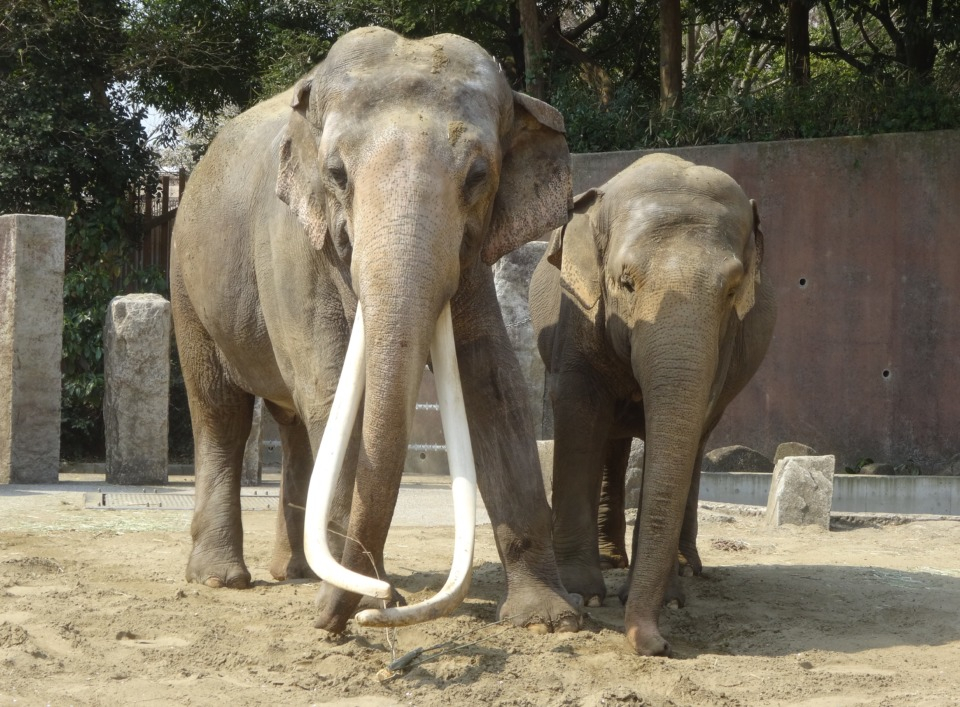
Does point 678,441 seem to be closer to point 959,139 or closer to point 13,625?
point 13,625

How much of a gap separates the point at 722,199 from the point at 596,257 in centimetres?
57

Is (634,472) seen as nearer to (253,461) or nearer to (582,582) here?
(582,582)

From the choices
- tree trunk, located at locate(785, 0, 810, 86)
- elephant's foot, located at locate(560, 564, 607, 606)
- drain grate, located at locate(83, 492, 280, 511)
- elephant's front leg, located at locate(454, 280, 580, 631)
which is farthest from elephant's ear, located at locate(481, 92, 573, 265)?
tree trunk, located at locate(785, 0, 810, 86)

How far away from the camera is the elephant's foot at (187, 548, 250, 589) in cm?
570

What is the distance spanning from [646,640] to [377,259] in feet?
4.99

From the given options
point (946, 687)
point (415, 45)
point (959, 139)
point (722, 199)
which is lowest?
point (946, 687)

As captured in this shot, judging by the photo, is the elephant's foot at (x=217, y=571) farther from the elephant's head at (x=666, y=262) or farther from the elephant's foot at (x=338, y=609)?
the elephant's head at (x=666, y=262)

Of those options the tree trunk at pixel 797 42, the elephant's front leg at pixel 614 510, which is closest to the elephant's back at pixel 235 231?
the elephant's front leg at pixel 614 510

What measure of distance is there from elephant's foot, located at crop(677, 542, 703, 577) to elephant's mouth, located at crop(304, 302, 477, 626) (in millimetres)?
2325

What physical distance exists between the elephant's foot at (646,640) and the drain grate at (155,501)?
411 centimetres

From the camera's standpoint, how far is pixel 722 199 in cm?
516

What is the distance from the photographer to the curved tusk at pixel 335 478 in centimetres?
347

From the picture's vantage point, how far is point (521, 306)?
1030 centimetres

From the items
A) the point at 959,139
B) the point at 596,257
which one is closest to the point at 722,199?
the point at 596,257
